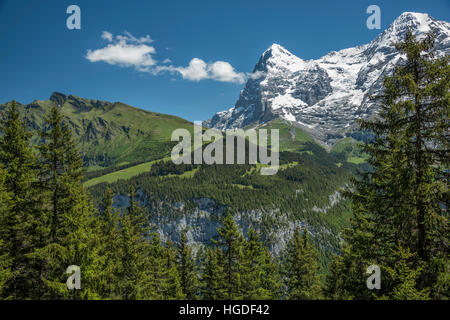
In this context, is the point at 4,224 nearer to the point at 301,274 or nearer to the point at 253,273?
the point at 253,273

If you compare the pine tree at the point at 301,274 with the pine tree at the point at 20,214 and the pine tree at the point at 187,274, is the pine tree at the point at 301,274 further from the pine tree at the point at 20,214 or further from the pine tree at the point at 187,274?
the pine tree at the point at 20,214

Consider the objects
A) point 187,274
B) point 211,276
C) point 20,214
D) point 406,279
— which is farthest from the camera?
point 187,274

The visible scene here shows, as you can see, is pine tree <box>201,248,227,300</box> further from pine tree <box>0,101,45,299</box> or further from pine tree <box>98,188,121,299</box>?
pine tree <box>0,101,45,299</box>

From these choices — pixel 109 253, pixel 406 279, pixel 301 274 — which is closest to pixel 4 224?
pixel 109 253

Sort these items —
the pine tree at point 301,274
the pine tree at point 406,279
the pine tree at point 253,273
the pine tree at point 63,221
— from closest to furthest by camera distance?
the pine tree at point 406,279
the pine tree at point 63,221
the pine tree at point 253,273
the pine tree at point 301,274

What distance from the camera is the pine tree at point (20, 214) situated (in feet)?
55.7

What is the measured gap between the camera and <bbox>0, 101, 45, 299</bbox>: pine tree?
55.7 ft

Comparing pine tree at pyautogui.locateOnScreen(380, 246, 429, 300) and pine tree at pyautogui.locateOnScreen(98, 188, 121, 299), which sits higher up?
pine tree at pyautogui.locateOnScreen(380, 246, 429, 300)

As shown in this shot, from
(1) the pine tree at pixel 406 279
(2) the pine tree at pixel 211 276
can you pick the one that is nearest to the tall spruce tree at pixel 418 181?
(1) the pine tree at pixel 406 279

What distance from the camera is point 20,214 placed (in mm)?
17375

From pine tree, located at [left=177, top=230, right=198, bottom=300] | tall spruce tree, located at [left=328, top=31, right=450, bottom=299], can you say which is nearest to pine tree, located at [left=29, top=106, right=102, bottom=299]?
tall spruce tree, located at [left=328, top=31, right=450, bottom=299]

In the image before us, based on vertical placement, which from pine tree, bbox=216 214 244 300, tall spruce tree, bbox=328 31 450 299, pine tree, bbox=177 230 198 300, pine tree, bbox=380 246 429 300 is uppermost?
tall spruce tree, bbox=328 31 450 299
